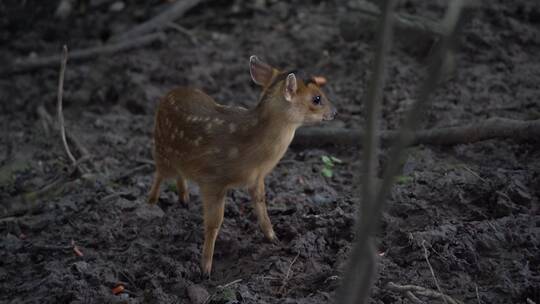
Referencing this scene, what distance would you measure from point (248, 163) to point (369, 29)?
3705 millimetres

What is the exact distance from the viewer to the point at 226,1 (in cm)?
923

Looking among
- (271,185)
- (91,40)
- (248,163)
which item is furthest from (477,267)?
(91,40)

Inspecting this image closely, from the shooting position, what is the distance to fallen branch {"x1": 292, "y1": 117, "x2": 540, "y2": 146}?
543 centimetres

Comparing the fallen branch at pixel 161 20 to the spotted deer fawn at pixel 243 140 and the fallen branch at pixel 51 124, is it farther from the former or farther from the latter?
the spotted deer fawn at pixel 243 140

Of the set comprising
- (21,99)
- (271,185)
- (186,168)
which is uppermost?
(186,168)

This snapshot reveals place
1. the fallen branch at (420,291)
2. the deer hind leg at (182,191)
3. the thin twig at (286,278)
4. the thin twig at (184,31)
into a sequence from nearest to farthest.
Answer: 1. the fallen branch at (420,291)
2. the thin twig at (286,278)
3. the deer hind leg at (182,191)
4. the thin twig at (184,31)

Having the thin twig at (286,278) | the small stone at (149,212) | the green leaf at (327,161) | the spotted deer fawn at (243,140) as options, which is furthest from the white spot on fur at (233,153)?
the green leaf at (327,161)

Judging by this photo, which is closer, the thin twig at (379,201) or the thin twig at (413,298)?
the thin twig at (379,201)

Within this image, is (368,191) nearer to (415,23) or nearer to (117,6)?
(415,23)

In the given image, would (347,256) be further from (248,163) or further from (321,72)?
(321,72)

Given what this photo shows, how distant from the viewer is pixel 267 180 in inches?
228

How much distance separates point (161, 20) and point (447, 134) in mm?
4354

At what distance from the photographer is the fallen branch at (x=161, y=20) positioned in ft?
28.2

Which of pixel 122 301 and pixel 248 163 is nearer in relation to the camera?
pixel 122 301
